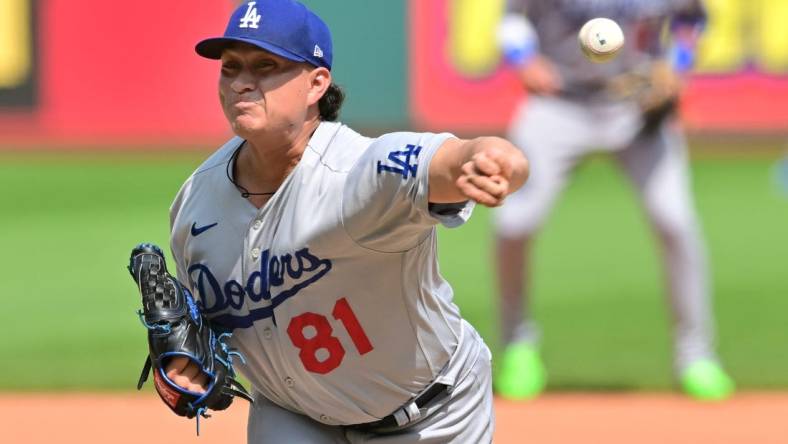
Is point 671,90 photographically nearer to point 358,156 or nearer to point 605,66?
point 605,66

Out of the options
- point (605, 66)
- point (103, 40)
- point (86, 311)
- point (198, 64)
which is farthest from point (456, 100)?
point (605, 66)

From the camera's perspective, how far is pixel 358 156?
10.8 feet

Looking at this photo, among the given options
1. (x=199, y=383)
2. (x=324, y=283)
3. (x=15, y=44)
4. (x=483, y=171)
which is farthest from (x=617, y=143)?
(x=15, y=44)

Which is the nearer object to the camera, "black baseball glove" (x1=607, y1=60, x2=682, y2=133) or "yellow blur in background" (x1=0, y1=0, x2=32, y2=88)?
"black baseball glove" (x1=607, y1=60, x2=682, y2=133)

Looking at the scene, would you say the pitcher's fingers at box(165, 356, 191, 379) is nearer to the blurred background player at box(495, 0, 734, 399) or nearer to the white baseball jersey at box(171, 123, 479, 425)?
the white baseball jersey at box(171, 123, 479, 425)

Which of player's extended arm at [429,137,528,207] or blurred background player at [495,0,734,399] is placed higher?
player's extended arm at [429,137,528,207]

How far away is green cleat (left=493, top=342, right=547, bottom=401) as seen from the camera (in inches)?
255

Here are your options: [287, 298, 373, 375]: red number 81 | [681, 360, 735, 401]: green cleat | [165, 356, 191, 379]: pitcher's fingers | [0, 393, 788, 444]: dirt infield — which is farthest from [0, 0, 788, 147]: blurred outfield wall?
[165, 356, 191, 379]: pitcher's fingers

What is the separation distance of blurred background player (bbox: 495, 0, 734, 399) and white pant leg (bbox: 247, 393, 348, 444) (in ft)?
9.78

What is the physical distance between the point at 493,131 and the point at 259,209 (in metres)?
11.3

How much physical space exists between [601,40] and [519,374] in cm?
339

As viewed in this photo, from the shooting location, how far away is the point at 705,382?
6.44 metres

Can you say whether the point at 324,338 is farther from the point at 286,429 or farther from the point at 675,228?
the point at 675,228

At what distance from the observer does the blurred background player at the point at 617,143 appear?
6441 millimetres
